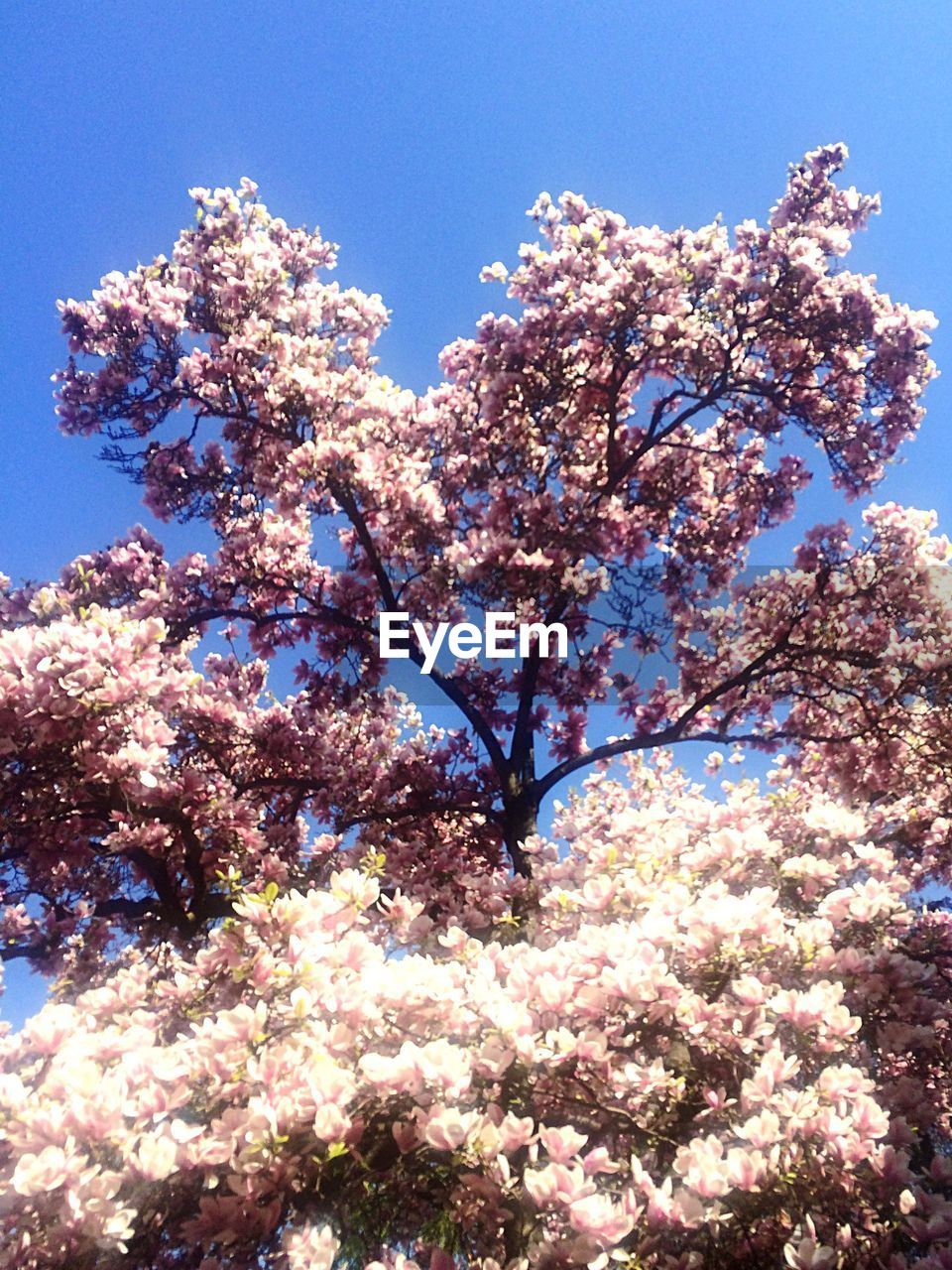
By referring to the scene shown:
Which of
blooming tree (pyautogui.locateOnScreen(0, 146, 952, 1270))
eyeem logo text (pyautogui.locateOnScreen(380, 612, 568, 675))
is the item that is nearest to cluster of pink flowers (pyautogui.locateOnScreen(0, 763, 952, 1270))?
blooming tree (pyautogui.locateOnScreen(0, 146, 952, 1270))

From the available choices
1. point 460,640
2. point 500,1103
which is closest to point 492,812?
point 460,640

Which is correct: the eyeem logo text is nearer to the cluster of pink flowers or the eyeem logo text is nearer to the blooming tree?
the blooming tree

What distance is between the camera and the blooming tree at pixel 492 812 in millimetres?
2793

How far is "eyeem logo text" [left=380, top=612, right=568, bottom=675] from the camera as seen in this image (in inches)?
322

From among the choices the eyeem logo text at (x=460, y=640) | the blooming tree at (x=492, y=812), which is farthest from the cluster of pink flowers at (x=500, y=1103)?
the eyeem logo text at (x=460, y=640)

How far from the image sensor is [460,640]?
8.61 m

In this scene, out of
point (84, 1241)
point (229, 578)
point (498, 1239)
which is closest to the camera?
point (84, 1241)

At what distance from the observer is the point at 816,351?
832 cm

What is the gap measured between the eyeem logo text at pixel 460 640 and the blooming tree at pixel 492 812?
161 millimetres

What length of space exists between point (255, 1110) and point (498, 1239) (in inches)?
42.5

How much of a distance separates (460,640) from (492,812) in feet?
6.47

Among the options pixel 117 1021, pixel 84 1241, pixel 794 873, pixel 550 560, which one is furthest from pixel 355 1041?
pixel 550 560

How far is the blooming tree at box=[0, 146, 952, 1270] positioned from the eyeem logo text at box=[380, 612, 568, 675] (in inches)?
6.4

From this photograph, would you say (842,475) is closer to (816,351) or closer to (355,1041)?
(816,351)
